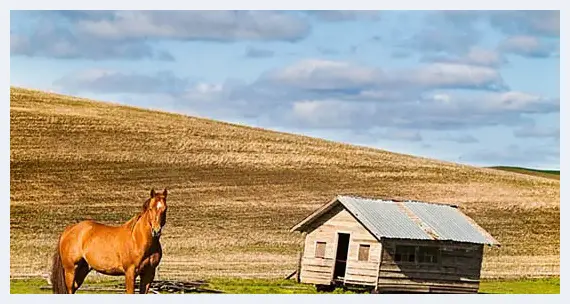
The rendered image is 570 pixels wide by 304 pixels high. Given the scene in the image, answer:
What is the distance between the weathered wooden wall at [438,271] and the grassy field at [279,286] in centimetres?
144

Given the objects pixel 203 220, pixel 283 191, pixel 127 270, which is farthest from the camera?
pixel 283 191

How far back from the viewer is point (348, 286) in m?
29.5

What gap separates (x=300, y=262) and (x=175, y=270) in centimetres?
431

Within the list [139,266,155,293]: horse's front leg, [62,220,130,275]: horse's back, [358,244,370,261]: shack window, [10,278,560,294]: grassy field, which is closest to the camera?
[139,266,155,293]: horse's front leg

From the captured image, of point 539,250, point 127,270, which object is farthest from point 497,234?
point 127,270

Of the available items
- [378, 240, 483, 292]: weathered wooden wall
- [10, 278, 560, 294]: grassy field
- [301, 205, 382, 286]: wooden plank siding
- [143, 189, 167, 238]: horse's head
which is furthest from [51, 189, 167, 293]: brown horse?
[378, 240, 483, 292]: weathered wooden wall

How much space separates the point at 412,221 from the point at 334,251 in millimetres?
2086

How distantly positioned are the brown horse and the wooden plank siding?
5470 millimetres

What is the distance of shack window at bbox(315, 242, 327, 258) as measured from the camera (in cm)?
2983

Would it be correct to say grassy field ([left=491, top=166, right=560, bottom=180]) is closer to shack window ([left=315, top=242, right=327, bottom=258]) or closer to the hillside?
the hillside

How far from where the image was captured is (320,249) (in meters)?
29.9

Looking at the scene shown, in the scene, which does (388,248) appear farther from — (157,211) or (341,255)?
(157,211)

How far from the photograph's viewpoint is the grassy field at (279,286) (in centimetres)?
2977

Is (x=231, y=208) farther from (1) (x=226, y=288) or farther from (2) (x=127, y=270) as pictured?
(2) (x=127, y=270)
